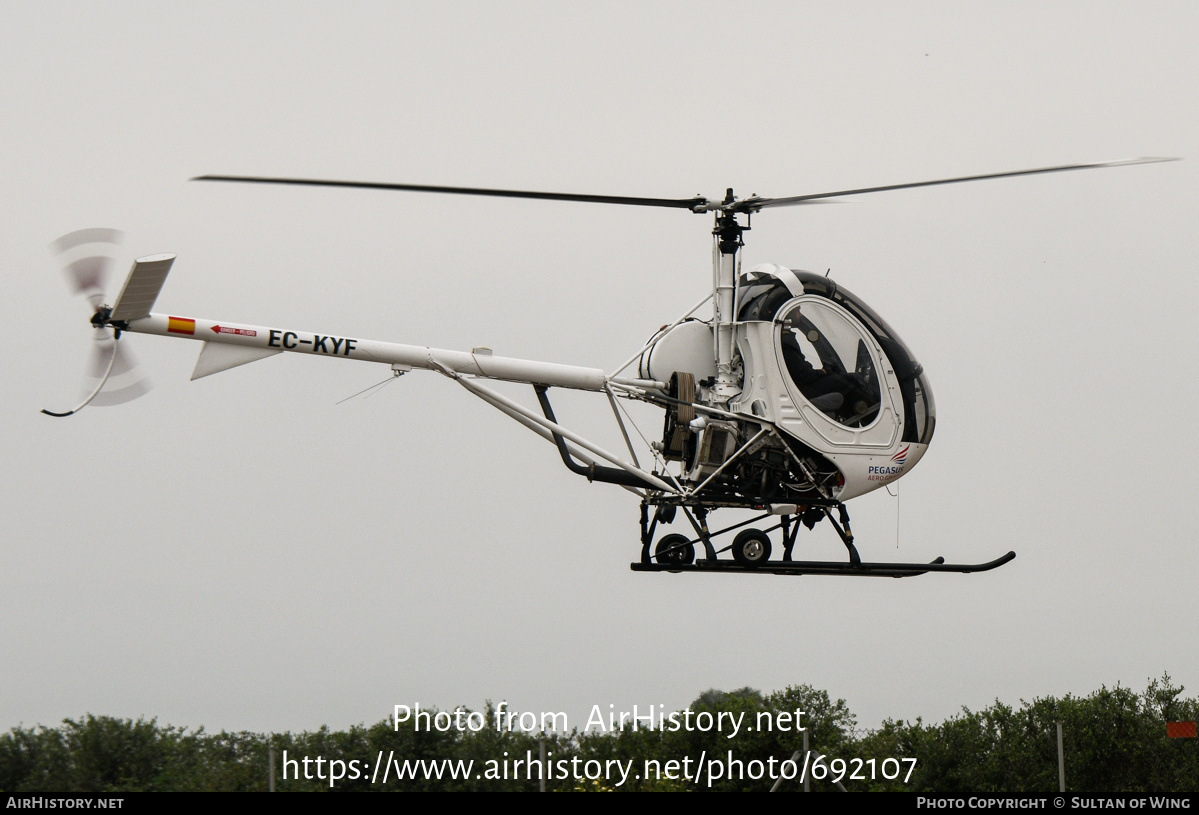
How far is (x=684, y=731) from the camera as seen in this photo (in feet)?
144

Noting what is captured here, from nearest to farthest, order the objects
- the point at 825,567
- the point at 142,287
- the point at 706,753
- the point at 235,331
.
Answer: the point at 142,287 < the point at 235,331 < the point at 825,567 < the point at 706,753

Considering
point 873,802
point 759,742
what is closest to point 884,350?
point 873,802

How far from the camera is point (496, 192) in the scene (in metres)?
15.1

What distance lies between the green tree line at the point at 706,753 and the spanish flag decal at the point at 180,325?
18.7m

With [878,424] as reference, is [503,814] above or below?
below

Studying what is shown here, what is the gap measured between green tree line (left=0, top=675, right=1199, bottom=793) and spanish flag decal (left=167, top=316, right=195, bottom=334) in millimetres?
18682

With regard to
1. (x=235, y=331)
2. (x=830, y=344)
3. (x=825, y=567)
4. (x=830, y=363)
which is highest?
(x=830, y=344)

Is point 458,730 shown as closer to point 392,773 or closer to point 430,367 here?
point 392,773

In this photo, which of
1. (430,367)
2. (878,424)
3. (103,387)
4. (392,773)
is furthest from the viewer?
(392,773)

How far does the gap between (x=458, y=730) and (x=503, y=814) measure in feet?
74.0

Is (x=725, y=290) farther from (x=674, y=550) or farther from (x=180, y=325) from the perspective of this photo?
(x=180, y=325)

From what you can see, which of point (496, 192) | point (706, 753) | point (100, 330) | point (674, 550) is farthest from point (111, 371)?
point (706, 753)

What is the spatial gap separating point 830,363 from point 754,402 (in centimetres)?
101

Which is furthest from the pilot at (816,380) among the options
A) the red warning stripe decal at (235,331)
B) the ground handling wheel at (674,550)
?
the red warning stripe decal at (235,331)
